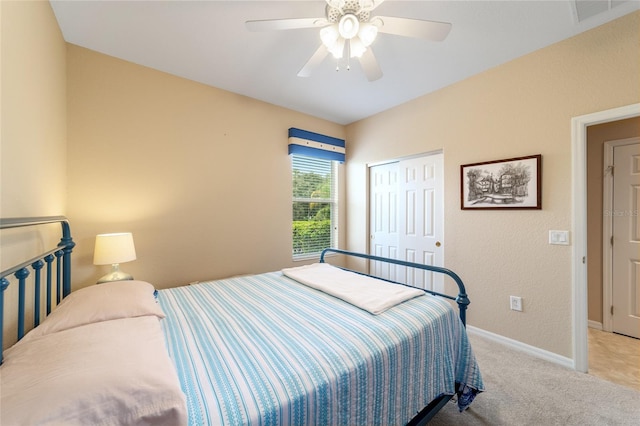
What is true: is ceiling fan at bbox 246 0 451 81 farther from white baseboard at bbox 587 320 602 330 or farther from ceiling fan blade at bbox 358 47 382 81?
white baseboard at bbox 587 320 602 330

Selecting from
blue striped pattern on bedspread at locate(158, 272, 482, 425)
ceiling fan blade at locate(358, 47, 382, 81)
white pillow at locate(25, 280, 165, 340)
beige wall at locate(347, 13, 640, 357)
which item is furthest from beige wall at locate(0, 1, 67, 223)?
beige wall at locate(347, 13, 640, 357)

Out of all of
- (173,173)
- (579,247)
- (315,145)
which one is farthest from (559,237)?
(173,173)

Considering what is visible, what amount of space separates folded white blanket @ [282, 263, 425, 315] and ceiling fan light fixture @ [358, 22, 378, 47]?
5.17ft

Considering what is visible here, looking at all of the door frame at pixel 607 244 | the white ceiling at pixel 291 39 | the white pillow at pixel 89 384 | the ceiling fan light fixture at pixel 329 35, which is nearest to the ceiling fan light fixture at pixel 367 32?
the ceiling fan light fixture at pixel 329 35

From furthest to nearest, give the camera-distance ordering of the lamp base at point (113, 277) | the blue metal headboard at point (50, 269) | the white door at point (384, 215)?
the white door at point (384, 215), the lamp base at point (113, 277), the blue metal headboard at point (50, 269)

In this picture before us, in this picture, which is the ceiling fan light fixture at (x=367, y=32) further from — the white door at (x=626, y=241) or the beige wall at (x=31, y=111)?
the white door at (x=626, y=241)

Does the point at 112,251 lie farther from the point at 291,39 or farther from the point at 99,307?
the point at 291,39

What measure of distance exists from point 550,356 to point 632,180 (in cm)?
199

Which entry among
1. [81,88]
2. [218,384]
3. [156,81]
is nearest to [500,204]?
[218,384]

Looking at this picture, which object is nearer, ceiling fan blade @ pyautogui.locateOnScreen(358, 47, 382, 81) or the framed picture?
ceiling fan blade @ pyautogui.locateOnScreen(358, 47, 382, 81)

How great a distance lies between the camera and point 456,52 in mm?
2203

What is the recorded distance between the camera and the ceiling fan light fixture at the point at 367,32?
144 centimetres

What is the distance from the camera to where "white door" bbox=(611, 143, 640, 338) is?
8.14ft

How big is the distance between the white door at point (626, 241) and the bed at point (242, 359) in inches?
96.2
